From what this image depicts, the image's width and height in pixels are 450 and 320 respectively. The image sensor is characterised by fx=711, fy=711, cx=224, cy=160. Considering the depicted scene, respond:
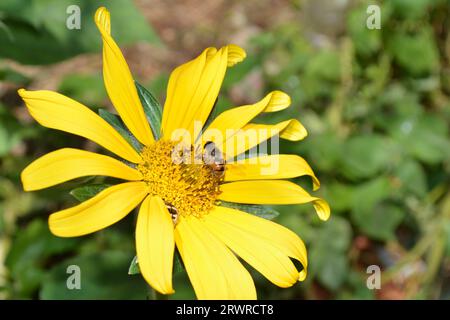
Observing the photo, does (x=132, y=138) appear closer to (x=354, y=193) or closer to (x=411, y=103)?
(x=354, y=193)

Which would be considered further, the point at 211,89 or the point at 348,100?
the point at 348,100

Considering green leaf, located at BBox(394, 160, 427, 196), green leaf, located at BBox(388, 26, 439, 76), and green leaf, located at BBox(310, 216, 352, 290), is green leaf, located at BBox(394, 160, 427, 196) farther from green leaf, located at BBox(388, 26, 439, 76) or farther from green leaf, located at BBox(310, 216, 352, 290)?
green leaf, located at BBox(388, 26, 439, 76)

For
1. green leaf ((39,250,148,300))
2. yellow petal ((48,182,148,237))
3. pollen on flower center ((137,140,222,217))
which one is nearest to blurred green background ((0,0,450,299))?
green leaf ((39,250,148,300))

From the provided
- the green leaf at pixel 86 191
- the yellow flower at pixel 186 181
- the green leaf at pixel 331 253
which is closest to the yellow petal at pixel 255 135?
the yellow flower at pixel 186 181

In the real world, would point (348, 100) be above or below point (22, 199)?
above
